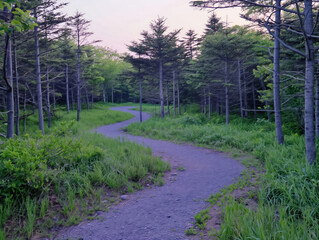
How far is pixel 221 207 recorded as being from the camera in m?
3.36

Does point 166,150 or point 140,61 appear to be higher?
point 140,61

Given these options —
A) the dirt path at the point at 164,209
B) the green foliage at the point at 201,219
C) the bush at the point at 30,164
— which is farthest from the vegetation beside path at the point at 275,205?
the bush at the point at 30,164

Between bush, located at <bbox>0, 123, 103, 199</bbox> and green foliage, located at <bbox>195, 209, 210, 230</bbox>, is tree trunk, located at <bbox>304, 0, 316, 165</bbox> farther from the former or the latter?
A: bush, located at <bbox>0, 123, 103, 199</bbox>

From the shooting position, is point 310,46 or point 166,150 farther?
point 166,150

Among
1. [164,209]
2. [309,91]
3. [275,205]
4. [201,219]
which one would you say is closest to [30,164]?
[164,209]

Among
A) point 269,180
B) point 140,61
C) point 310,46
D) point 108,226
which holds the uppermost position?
point 140,61

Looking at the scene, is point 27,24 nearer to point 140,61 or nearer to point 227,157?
point 227,157

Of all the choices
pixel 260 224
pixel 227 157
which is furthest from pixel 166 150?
pixel 260 224

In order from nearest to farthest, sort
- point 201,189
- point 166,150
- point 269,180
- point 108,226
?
point 108,226 < point 269,180 < point 201,189 < point 166,150

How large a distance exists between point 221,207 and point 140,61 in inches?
670

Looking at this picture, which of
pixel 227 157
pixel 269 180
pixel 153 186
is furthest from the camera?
pixel 227 157

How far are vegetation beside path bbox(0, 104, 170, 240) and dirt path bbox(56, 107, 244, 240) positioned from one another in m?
0.32

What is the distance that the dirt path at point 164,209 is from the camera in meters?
3.04

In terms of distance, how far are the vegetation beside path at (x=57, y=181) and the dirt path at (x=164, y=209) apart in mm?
321
